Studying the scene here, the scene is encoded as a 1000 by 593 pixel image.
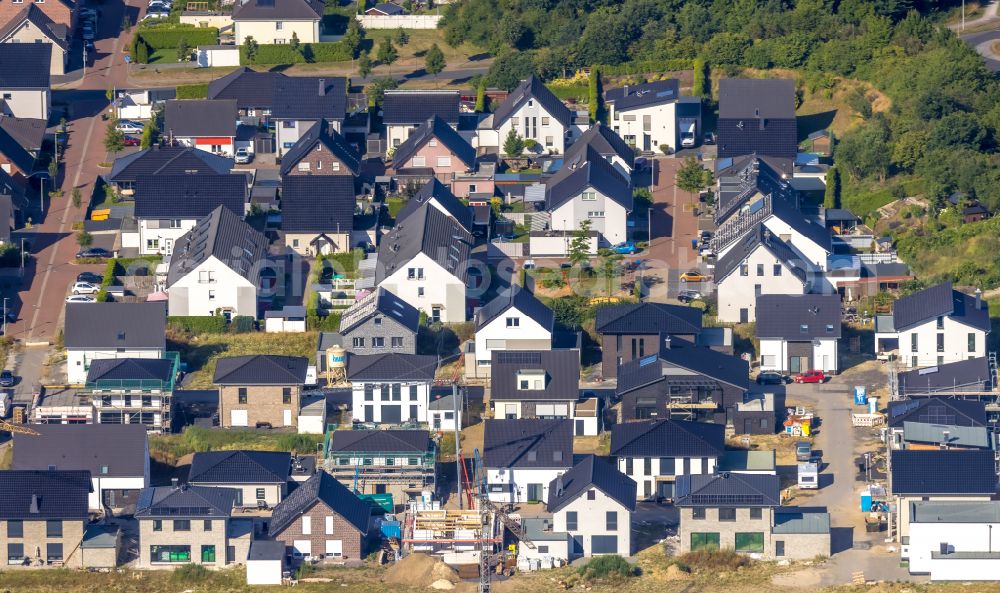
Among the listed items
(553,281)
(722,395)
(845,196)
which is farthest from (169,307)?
(845,196)

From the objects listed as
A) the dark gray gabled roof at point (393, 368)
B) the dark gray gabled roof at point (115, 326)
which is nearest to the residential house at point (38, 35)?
the dark gray gabled roof at point (115, 326)

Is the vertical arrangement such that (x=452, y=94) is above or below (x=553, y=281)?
above

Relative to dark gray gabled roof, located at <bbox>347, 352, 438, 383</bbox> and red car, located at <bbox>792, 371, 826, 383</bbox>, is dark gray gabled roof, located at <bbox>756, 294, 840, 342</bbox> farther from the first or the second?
dark gray gabled roof, located at <bbox>347, 352, 438, 383</bbox>

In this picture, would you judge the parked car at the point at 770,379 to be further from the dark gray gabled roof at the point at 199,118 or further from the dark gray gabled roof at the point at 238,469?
the dark gray gabled roof at the point at 199,118

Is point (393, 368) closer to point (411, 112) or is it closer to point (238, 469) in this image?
point (238, 469)

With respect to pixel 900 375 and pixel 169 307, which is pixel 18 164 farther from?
pixel 900 375

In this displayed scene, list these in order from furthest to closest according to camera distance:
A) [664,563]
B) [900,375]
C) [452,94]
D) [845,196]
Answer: [452,94], [845,196], [900,375], [664,563]
